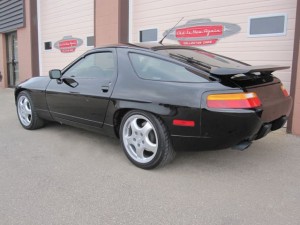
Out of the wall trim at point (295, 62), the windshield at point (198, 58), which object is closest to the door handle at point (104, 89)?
the windshield at point (198, 58)

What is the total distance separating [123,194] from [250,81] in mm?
1684

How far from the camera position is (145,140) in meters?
3.30

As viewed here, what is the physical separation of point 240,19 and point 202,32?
0.90 metres

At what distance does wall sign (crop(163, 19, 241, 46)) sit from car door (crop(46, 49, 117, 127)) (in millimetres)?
3171

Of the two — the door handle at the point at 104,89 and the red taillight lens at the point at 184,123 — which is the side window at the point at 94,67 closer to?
the door handle at the point at 104,89

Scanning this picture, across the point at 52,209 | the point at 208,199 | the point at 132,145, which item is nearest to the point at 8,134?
the point at 132,145

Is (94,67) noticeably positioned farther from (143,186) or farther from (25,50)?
(25,50)

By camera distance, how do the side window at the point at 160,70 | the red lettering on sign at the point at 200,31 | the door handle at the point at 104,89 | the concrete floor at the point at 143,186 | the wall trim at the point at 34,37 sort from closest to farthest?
the concrete floor at the point at 143,186 < the side window at the point at 160,70 < the door handle at the point at 104,89 < the red lettering on sign at the point at 200,31 < the wall trim at the point at 34,37

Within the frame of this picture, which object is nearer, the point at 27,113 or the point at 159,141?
the point at 159,141

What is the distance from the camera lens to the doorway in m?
13.2

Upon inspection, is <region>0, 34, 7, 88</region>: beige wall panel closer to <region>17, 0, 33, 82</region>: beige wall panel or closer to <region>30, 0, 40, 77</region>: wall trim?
<region>17, 0, 33, 82</region>: beige wall panel

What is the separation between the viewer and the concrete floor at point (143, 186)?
244 centimetres

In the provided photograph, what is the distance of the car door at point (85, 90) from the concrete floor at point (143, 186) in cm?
47

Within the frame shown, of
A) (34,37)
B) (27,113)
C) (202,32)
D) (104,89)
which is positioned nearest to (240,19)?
(202,32)
